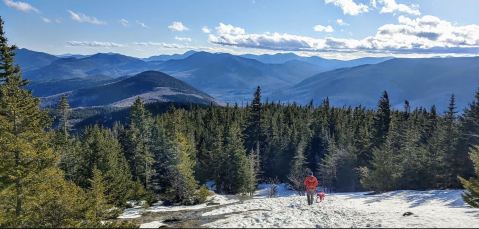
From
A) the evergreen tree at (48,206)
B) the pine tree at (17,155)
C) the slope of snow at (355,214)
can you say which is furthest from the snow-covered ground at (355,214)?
the pine tree at (17,155)

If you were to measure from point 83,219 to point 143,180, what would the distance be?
124 ft

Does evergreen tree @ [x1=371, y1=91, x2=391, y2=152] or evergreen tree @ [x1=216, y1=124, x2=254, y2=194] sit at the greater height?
evergreen tree @ [x1=371, y1=91, x2=391, y2=152]

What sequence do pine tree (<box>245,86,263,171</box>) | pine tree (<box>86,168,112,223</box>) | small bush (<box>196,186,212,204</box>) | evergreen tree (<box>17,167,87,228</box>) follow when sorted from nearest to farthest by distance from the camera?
evergreen tree (<box>17,167,87,228</box>), pine tree (<box>86,168,112,223</box>), small bush (<box>196,186,212,204</box>), pine tree (<box>245,86,263,171</box>)

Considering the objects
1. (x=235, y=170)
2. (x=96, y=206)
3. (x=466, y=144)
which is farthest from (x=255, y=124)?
(x=96, y=206)

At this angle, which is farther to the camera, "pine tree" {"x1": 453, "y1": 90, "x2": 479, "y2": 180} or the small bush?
the small bush

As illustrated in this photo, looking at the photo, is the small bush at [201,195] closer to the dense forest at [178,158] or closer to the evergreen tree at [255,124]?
the dense forest at [178,158]

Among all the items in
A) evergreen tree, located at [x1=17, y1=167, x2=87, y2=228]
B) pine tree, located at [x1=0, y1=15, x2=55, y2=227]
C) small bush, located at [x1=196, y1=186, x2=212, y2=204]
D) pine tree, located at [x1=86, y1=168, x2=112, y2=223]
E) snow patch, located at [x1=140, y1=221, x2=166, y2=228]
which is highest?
pine tree, located at [x1=0, y1=15, x2=55, y2=227]

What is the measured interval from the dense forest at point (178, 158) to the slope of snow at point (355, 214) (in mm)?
3139

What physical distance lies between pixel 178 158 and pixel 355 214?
3256cm

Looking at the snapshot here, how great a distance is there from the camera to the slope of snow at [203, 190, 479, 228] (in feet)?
74.1

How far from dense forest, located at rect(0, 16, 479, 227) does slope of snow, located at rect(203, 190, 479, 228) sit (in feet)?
10.3

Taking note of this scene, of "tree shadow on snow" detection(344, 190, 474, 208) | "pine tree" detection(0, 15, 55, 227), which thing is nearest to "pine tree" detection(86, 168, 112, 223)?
"pine tree" detection(0, 15, 55, 227)

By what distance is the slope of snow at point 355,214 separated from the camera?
22.6m

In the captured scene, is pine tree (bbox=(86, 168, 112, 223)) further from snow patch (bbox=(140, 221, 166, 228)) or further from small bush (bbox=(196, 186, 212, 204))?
small bush (bbox=(196, 186, 212, 204))
